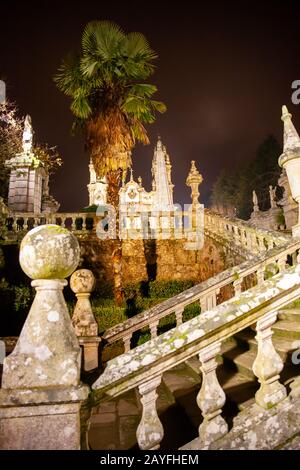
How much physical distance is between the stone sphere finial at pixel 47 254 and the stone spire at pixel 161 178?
47.2 metres

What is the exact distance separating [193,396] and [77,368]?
2601 mm

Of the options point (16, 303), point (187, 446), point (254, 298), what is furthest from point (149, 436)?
point (16, 303)

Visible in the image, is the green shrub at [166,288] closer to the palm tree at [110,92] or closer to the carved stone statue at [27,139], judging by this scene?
the palm tree at [110,92]

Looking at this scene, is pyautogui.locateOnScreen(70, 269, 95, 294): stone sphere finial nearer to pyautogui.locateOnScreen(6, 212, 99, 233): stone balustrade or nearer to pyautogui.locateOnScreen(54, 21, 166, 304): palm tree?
pyautogui.locateOnScreen(54, 21, 166, 304): palm tree

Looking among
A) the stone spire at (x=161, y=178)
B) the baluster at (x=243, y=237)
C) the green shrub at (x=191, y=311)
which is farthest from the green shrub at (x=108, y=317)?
the stone spire at (x=161, y=178)

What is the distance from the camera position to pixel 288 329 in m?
4.52

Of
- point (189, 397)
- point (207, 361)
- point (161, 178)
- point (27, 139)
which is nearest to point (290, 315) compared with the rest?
point (189, 397)

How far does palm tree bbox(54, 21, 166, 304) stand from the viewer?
463 inches

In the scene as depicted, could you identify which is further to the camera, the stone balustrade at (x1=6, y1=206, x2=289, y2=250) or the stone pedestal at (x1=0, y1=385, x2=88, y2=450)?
the stone balustrade at (x1=6, y1=206, x2=289, y2=250)

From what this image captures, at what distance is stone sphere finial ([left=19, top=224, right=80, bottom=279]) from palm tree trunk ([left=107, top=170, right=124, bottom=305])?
9.32 m

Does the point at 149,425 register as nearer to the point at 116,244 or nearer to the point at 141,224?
the point at 116,244

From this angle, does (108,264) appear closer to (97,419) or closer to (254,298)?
(97,419)

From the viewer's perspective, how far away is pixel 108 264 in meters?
15.5

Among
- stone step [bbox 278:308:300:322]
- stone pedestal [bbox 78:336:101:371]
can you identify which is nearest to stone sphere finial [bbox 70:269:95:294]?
stone pedestal [bbox 78:336:101:371]
